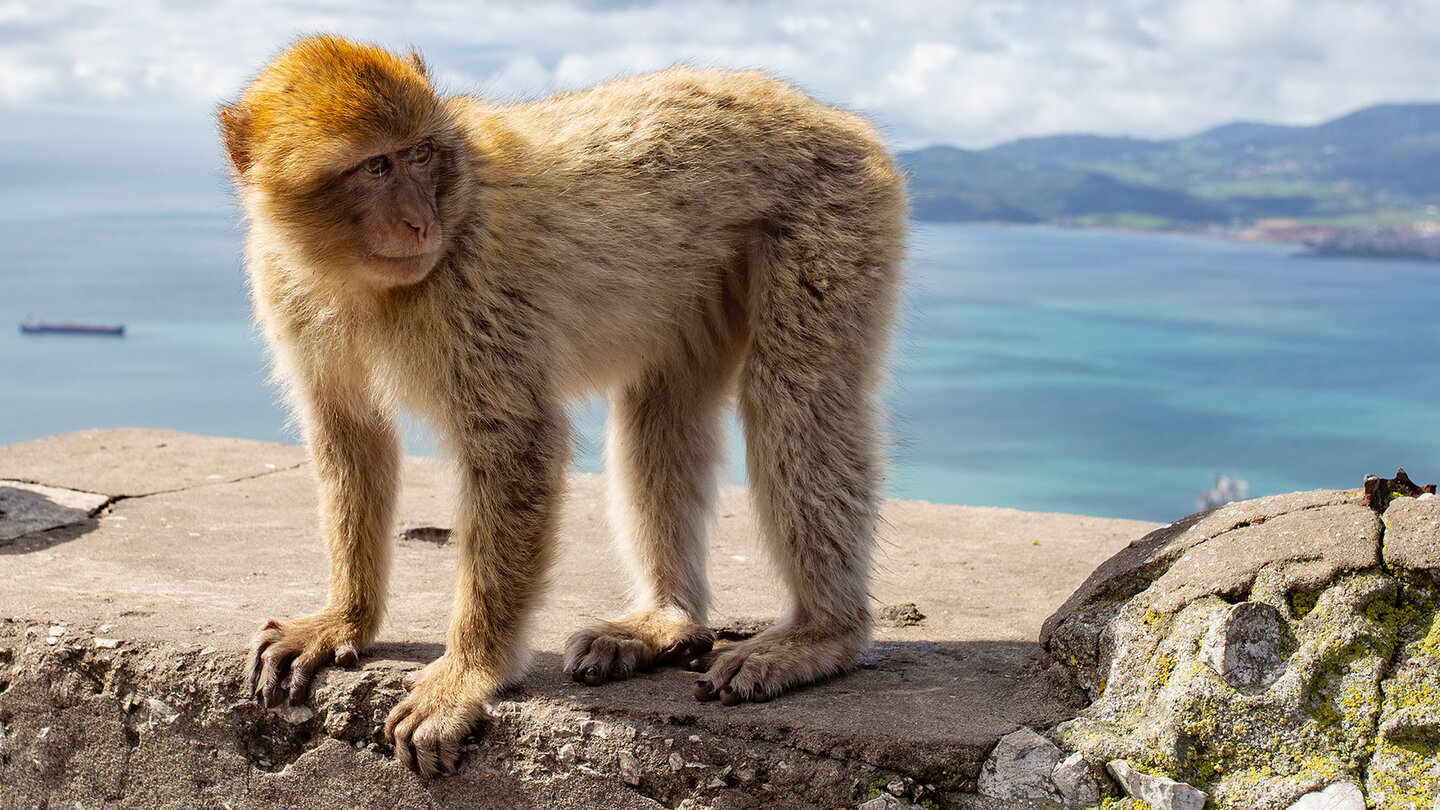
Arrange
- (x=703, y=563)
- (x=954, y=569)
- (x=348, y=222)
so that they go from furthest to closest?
1. (x=954, y=569)
2. (x=703, y=563)
3. (x=348, y=222)

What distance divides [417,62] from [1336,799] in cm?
345

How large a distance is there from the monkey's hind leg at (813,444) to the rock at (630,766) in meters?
0.51

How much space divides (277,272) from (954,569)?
11.2ft

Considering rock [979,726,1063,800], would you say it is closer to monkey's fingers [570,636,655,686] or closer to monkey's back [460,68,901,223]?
monkey's fingers [570,636,655,686]

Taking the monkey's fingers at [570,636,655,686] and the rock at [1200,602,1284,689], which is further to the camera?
the monkey's fingers at [570,636,655,686]

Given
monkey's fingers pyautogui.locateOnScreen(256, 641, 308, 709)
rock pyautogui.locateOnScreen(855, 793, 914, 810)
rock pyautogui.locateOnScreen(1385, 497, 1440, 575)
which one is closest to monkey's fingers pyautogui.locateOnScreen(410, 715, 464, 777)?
monkey's fingers pyautogui.locateOnScreen(256, 641, 308, 709)

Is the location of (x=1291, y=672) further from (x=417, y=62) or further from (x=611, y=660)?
(x=417, y=62)

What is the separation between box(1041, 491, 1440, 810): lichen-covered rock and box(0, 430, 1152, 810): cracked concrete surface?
292 millimetres

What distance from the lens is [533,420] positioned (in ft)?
12.5

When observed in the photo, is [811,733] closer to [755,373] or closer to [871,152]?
Answer: [755,373]

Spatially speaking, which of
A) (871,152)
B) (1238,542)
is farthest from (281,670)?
(1238,542)

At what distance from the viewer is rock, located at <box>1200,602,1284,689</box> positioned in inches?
139

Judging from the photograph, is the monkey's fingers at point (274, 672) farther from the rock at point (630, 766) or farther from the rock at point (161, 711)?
the rock at point (630, 766)

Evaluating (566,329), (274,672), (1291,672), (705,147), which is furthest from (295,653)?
(1291,672)
